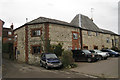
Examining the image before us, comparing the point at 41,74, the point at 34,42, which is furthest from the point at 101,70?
the point at 34,42

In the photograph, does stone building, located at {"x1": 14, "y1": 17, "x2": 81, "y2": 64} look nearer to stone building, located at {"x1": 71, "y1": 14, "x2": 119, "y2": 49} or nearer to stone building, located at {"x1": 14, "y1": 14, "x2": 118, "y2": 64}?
stone building, located at {"x1": 14, "y1": 14, "x2": 118, "y2": 64}

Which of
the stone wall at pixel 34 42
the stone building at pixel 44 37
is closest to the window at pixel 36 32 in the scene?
the stone building at pixel 44 37

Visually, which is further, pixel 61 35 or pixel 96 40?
pixel 96 40

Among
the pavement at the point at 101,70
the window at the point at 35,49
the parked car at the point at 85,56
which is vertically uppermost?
the window at the point at 35,49

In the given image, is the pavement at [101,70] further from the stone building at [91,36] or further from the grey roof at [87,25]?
the grey roof at [87,25]

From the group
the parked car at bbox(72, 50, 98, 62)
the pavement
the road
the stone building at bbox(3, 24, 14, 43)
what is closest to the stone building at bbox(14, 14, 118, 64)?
the parked car at bbox(72, 50, 98, 62)

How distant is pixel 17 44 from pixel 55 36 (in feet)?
27.4

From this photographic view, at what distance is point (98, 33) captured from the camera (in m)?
27.5

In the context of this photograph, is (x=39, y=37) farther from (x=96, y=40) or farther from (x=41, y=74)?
(x=96, y=40)

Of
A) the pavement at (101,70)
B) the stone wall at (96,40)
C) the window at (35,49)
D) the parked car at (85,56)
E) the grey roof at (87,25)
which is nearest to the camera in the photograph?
the pavement at (101,70)

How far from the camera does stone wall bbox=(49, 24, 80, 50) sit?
62.4ft

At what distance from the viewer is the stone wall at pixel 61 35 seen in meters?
19.0

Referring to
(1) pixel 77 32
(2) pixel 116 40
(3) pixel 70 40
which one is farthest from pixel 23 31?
(2) pixel 116 40

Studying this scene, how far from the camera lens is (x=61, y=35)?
20219 mm
